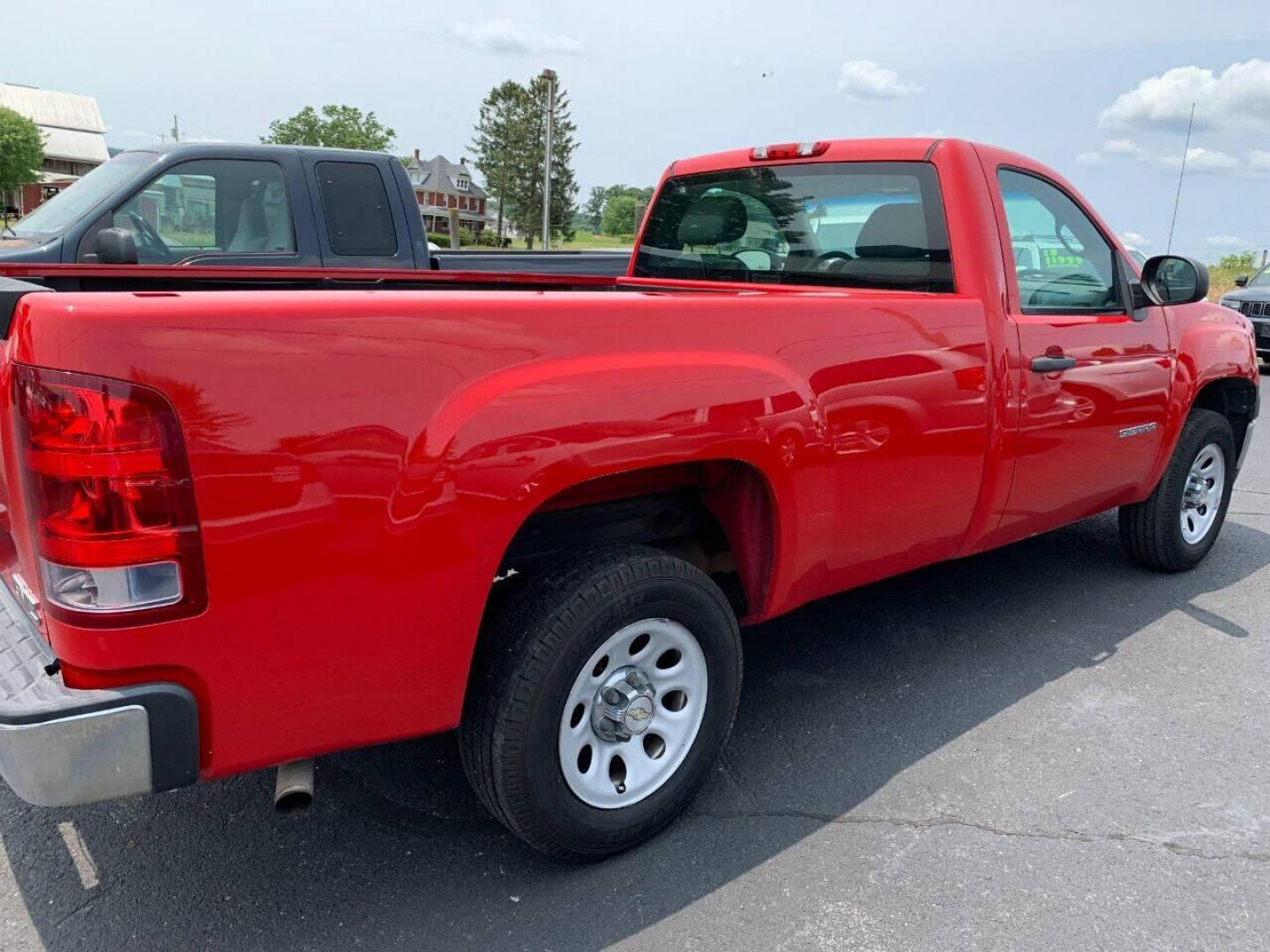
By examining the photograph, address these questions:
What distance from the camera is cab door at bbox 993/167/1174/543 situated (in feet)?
11.4

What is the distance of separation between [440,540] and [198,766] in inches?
24.1

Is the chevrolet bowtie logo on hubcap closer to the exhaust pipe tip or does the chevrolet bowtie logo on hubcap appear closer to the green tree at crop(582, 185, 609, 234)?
the exhaust pipe tip

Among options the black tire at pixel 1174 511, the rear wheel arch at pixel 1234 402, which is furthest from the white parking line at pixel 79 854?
the rear wheel arch at pixel 1234 402

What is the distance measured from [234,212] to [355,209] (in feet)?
2.32

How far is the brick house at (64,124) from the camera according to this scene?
77.9 m

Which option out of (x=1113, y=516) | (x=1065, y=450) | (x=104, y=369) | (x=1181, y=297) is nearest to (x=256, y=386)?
(x=104, y=369)

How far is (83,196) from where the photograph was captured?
6.05 m

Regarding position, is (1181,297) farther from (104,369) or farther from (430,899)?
(104,369)

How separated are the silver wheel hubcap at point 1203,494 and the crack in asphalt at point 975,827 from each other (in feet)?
7.76

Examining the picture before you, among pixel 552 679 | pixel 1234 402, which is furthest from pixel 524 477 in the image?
pixel 1234 402

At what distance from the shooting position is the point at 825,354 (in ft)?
8.94

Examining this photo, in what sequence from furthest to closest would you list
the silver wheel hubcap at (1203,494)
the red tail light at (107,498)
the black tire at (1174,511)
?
1. the silver wheel hubcap at (1203,494)
2. the black tire at (1174,511)
3. the red tail light at (107,498)

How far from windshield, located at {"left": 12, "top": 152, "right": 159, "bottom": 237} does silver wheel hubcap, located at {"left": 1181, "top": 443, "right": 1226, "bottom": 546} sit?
5797 millimetres

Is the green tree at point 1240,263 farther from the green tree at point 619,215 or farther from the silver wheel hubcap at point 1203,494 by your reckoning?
the green tree at point 619,215
